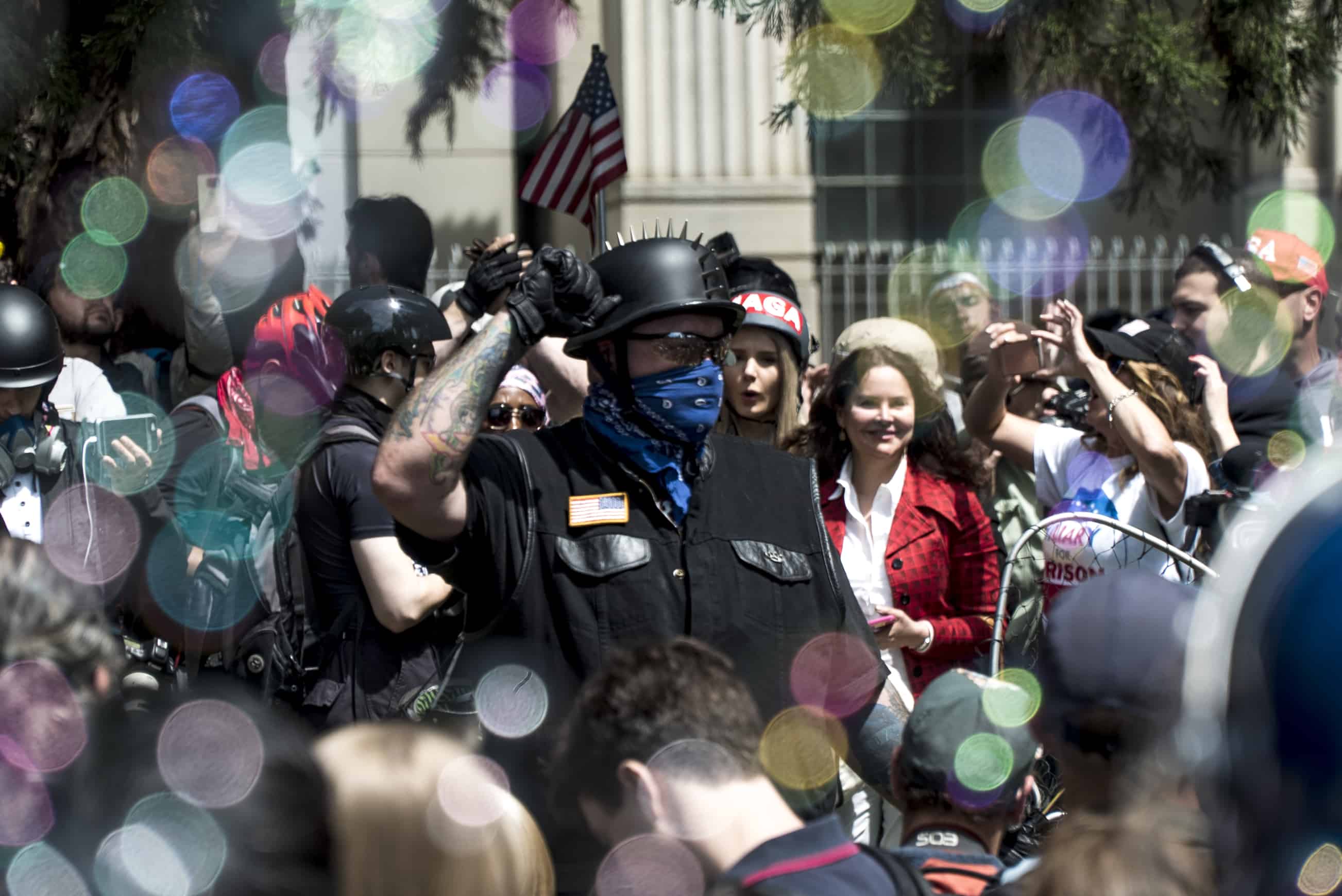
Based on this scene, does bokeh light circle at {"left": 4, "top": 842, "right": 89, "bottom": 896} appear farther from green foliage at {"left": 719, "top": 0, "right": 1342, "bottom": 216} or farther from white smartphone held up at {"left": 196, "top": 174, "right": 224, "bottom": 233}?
white smartphone held up at {"left": 196, "top": 174, "right": 224, "bottom": 233}

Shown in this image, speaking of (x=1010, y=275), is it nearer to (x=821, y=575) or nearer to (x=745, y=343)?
(x=745, y=343)

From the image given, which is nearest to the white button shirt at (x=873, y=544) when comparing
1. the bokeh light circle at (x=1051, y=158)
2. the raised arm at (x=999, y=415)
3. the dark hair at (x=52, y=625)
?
the raised arm at (x=999, y=415)

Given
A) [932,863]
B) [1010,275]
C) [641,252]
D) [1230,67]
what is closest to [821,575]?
[641,252]

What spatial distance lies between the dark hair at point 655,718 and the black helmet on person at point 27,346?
3402 mm

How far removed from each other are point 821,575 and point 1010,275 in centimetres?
843

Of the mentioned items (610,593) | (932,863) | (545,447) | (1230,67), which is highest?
(1230,67)

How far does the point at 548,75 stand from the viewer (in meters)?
13.3

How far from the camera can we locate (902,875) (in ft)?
7.72

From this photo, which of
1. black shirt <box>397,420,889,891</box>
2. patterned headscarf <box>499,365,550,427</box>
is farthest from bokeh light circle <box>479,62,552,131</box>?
black shirt <box>397,420,889,891</box>

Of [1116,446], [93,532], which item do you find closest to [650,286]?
[1116,446]

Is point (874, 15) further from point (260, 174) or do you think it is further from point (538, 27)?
point (538, 27)

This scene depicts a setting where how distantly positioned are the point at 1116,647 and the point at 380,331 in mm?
2771

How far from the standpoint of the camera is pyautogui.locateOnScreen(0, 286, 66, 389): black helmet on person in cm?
530

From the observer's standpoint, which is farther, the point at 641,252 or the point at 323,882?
the point at 641,252
